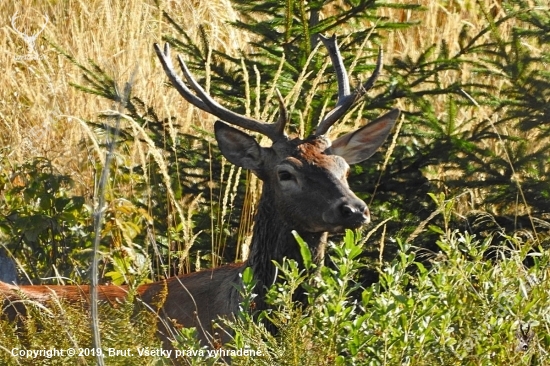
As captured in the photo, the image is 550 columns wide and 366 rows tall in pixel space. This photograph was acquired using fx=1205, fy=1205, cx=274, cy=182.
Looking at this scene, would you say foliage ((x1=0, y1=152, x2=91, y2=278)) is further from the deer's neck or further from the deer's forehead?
the deer's forehead

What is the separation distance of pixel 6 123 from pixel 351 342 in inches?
203

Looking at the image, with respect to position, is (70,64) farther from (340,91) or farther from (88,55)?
(340,91)

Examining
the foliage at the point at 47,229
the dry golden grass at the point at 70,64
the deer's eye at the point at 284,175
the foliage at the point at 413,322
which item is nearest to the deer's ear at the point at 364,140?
the deer's eye at the point at 284,175

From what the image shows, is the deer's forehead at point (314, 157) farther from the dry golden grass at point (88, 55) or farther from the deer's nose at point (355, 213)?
the dry golden grass at point (88, 55)

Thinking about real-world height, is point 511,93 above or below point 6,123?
above

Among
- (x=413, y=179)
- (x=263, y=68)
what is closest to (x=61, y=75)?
(x=263, y=68)

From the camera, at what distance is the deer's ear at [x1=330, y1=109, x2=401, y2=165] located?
5.87 metres

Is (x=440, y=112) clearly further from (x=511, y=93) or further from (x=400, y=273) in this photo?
(x=400, y=273)

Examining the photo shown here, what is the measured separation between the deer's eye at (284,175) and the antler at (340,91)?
1.00 ft

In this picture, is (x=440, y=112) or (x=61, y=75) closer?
(x=440, y=112)

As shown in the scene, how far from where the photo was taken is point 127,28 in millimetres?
9266

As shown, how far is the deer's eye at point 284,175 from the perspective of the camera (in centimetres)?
555

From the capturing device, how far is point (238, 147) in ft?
19.2

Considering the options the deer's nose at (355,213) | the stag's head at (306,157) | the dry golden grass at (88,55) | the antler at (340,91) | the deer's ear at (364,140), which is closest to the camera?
the deer's nose at (355,213)
